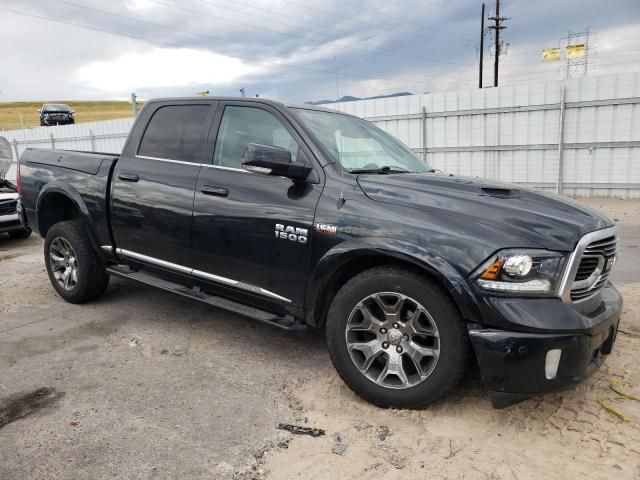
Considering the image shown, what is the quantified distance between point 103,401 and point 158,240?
51.1 inches

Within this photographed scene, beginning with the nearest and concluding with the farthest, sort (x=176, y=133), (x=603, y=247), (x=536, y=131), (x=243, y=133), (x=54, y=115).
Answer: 1. (x=603, y=247)
2. (x=243, y=133)
3. (x=176, y=133)
4. (x=536, y=131)
5. (x=54, y=115)

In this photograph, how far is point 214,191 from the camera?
11.6ft

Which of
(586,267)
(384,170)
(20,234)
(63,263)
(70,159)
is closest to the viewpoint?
(586,267)

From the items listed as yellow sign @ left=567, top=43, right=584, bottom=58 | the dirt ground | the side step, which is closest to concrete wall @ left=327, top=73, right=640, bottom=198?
the dirt ground

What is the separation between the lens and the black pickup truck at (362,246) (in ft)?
8.18

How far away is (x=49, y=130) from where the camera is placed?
2194cm

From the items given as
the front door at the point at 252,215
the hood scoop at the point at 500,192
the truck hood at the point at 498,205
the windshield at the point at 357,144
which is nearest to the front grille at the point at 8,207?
the front door at the point at 252,215

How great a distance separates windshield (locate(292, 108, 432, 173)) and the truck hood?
25 cm

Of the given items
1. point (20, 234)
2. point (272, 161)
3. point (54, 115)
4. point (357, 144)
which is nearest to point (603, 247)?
point (357, 144)

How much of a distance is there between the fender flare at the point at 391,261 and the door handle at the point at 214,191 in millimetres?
911

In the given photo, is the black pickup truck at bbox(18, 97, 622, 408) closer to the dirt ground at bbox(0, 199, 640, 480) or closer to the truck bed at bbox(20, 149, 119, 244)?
the truck bed at bbox(20, 149, 119, 244)

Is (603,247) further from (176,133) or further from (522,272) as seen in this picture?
(176,133)

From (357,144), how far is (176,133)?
147cm

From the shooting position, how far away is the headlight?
2.46 m
